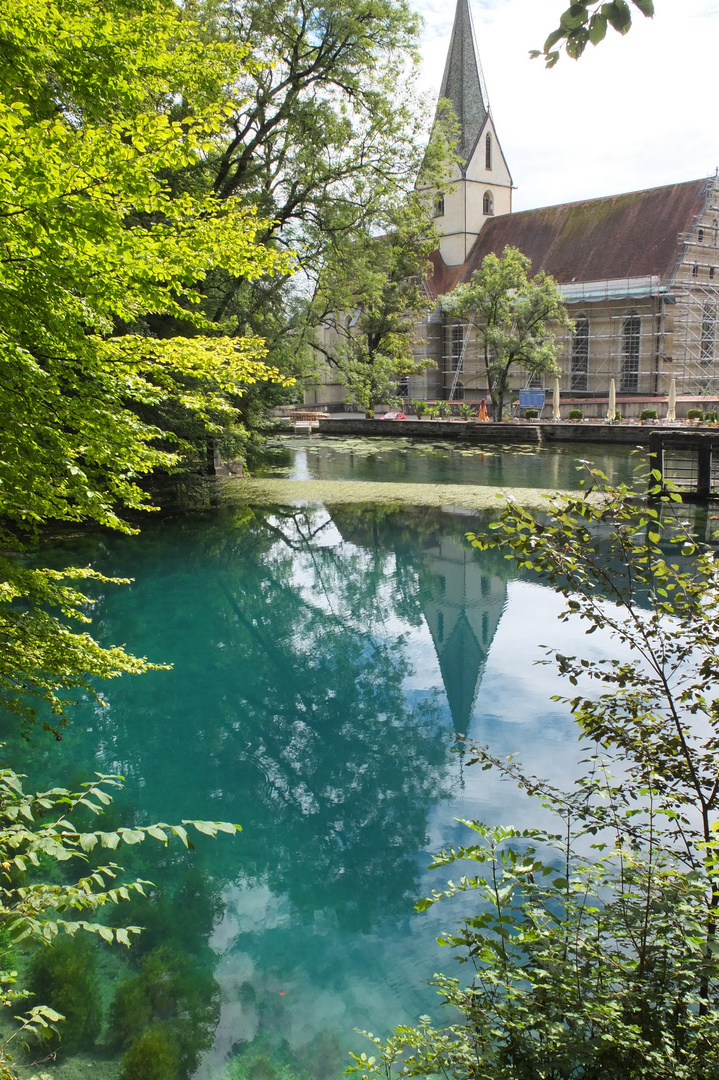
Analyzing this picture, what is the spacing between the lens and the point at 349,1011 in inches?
160

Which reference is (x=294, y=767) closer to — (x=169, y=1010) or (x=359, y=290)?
(x=169, y=1010)

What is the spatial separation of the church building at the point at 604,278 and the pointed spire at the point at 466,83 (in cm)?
7

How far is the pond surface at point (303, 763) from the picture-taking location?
418 centimetres

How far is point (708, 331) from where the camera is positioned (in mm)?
43281

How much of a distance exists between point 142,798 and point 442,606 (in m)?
6.05

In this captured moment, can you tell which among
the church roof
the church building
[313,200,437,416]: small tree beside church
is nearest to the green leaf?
[313,200,437,416]: small tree beside church

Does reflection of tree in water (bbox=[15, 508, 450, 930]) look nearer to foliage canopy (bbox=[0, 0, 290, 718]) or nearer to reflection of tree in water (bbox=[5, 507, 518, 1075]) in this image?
reflection of tree in water (bbox=[5, 507, 518, 1075])

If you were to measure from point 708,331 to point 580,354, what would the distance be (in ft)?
22.9

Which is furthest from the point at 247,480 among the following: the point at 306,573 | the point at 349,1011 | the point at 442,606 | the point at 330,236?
the point at 349,1011

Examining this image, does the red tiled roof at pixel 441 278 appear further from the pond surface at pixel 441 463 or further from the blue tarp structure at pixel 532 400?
the pond surface at pixel 441 463

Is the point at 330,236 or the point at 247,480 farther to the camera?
the point at 247,480

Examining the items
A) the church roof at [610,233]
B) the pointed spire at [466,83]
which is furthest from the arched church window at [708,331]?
the pointed spire at [466,83]

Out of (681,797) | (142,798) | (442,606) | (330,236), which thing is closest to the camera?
(681,797)

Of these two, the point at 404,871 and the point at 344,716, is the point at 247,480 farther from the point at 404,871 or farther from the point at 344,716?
the point at 404,871
